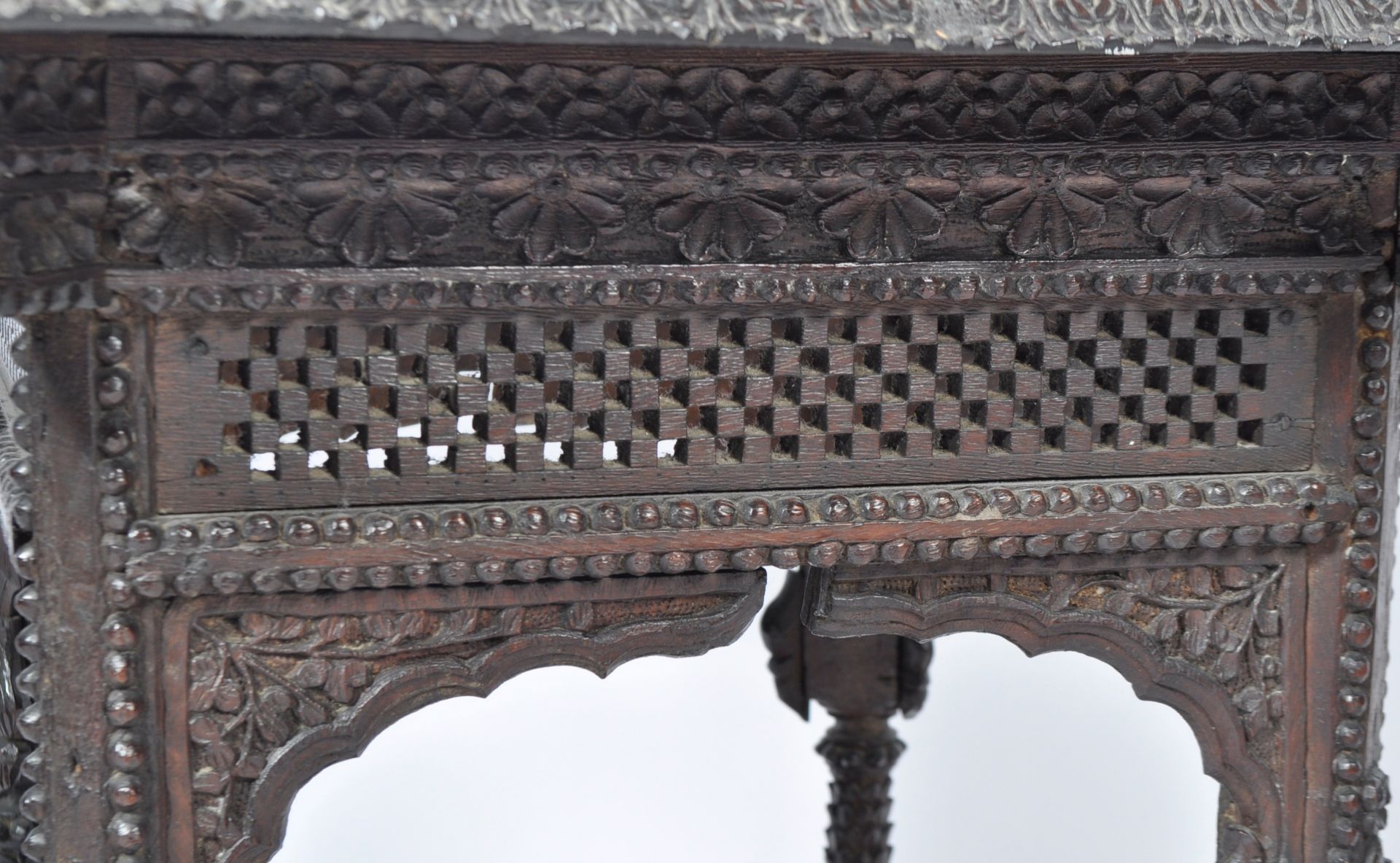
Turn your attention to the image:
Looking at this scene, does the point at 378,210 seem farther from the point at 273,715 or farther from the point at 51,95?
the point at 273,715

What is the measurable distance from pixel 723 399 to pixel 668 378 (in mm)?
42

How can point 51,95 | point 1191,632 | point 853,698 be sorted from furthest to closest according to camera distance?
point 853,698, point 1191,632, point 51,95

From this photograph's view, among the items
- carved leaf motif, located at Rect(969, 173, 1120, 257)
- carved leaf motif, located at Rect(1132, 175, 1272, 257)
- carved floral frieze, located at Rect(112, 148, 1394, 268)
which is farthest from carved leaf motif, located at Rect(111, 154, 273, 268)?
carved leaf motif, located at Rect(1132, 175, 1272, 257)

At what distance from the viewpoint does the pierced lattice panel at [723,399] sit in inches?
40.2

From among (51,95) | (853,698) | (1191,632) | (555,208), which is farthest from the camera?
(853,698)

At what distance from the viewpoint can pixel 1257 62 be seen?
3.40ft

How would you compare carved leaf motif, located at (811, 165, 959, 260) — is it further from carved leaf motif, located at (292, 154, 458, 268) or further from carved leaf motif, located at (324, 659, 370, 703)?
carved leaf motif, located at (324, 659, 370, 703)

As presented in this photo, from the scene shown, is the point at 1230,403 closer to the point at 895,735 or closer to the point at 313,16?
the point at 313,16

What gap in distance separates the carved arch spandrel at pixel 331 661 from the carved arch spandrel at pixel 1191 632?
127mm

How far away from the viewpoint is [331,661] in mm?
1066

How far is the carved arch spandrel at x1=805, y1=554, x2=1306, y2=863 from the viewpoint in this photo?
1.16 meters

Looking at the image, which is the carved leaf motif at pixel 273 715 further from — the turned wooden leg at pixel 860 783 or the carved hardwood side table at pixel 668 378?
the turned wooden leg at pixel 860 783

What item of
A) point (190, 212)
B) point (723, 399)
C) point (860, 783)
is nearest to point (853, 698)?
point (860, 783)

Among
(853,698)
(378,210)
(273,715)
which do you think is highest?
(378,210)
